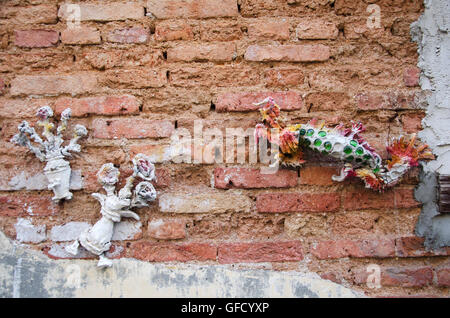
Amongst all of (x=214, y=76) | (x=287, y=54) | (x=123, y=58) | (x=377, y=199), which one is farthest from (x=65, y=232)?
(x=377, y=199)

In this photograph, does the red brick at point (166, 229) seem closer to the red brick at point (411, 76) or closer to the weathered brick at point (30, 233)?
the weathered brick at point (30, 233)

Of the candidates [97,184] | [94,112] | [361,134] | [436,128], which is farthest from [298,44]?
[97,184]

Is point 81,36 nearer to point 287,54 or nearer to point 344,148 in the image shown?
point 287,54

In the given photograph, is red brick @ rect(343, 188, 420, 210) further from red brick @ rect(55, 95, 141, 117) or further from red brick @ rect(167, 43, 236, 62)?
red brick @ rect(55, 95, 141, 117)

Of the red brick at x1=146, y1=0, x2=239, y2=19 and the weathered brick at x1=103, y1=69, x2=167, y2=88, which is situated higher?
the red brick at x1=146, y1=0, x2=239, y2=19

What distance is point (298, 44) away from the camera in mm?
1243

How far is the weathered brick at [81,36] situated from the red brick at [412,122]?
118 cm

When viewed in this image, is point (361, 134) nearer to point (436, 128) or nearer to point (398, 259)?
point (436, 128)

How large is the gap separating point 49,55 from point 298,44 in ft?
3.06

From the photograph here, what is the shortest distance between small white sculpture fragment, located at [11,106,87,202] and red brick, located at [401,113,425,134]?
1164 millimetres

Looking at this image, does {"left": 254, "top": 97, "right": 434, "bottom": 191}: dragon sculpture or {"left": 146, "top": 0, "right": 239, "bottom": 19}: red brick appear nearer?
{"left": 254, "top": 97, "right": 434, "bottom": 191}: dragon sculpture

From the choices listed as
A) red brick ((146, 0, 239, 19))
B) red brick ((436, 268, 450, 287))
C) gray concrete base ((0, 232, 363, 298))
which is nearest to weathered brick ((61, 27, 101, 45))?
red brick ((146, 0, 239, 19))

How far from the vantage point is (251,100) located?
1.23 m

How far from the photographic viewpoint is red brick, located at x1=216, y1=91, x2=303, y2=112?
1.23 m
